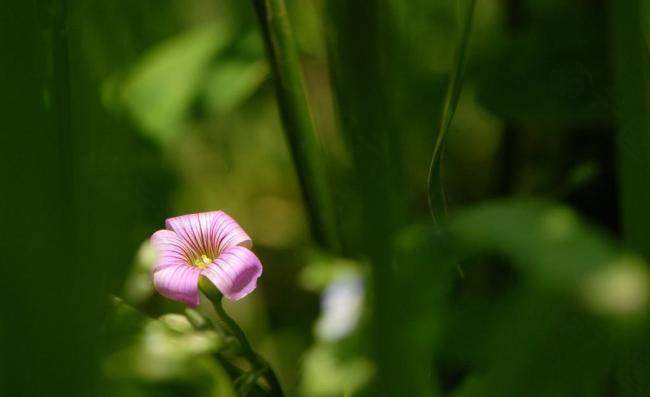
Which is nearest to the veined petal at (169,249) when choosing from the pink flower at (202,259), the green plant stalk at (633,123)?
the pink flower at (202,259)

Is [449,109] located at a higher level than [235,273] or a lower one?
higher

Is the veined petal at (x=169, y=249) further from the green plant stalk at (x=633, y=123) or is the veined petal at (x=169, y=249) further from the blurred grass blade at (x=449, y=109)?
the green plant stalk at (x=633, y=123)

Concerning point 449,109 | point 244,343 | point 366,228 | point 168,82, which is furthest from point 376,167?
point 168,82

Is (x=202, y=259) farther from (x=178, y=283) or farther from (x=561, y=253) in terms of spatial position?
(x=561, y=253)

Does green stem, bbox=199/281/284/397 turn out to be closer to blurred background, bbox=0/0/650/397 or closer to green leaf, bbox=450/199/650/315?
blurred background, bbox=0/0/650/397

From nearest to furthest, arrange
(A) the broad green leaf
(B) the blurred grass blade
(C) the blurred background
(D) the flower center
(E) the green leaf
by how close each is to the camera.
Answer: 1. (E) the green leaf
2. (C) the blurred background
3. (B) the blurred grass blade
4. (D) the flower center
5. (A) the broad green leaf

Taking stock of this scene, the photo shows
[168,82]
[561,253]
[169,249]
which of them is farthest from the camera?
[168,82]

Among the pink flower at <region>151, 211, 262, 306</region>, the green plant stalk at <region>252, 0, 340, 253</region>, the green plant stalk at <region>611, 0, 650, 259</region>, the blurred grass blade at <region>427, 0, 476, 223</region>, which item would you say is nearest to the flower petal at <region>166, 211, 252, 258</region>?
the pink flower at <region>151, 211, 262, 306</region>
